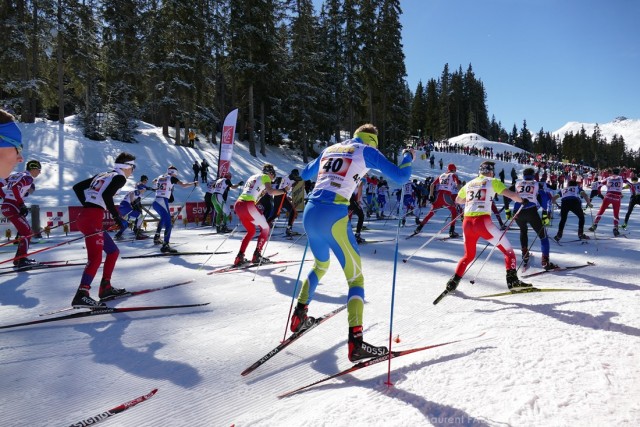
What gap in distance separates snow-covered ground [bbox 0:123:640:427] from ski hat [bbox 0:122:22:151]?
75.7 inches

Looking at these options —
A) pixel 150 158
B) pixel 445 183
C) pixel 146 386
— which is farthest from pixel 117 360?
pixel 150 158

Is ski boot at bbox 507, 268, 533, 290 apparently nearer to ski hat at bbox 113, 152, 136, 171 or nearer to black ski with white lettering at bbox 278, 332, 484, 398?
black ski with white lettering at bbox 278, 332, 484, 398

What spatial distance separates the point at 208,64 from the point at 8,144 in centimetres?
3054

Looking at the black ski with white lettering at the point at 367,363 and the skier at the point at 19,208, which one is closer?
the black ski with white lettering at the point at 367,363

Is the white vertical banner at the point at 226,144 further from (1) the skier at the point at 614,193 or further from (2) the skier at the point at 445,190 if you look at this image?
(1) the skier at the point at 614,193

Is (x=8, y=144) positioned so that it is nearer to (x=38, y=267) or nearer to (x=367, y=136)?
(x=367, y=136)

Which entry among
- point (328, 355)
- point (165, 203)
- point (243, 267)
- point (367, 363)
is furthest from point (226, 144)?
point (367, 363)

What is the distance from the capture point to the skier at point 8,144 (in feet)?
7.81

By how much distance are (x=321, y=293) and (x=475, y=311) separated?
220 centimetres

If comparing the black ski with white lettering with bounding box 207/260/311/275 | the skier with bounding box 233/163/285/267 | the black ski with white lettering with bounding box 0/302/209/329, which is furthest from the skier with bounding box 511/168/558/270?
the black ski with white lettering with bounding box 0/302/209/329

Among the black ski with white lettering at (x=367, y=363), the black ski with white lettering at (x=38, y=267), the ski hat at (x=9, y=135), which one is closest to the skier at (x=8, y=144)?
the ski hat at (x=9, y=135)

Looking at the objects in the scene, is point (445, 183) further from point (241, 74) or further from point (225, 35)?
point (225, 35)

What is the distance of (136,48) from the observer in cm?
3288

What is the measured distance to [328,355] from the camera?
11.9 ft
